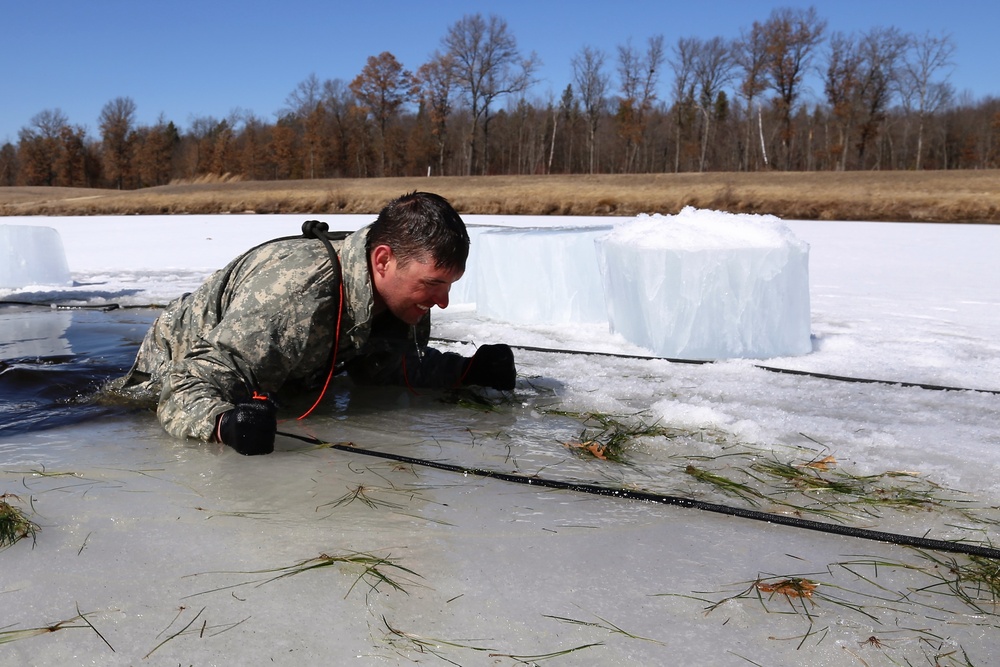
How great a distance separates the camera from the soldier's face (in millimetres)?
2510

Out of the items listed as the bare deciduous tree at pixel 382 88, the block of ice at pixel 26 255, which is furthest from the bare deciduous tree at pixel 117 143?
the block of ice at pixel 26 255

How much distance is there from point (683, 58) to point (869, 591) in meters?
55.9

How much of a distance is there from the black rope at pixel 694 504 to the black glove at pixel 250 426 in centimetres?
15

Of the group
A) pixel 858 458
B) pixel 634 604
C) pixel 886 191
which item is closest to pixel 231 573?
pixel 634 604

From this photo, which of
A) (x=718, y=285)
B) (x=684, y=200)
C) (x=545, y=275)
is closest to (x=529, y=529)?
(x=718, y=285)

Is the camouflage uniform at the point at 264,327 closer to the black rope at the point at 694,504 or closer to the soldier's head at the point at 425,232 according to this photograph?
the soldier's head at the point at 425,232

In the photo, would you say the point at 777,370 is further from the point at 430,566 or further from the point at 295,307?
the point at 430,566

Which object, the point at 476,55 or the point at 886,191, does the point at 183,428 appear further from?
the point at 476,55

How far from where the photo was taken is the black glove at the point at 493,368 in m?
3.19

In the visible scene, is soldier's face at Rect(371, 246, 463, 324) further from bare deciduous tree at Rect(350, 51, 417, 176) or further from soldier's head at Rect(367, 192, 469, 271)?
bare deciduous tree at Rect(350, 51, 417, 176)

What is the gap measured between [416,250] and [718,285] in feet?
6.55

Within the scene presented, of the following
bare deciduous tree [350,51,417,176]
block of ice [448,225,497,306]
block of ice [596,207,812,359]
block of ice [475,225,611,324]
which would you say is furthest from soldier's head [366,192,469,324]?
bare deciduous tree [350,51,417,176]

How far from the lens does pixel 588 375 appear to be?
3.65 metres

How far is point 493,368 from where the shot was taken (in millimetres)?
3195
